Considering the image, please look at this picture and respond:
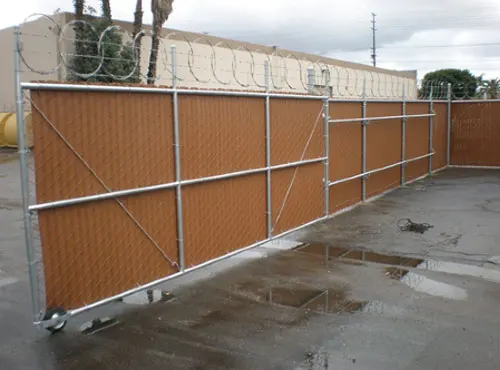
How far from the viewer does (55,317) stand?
5078 millimetres

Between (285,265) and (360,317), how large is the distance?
81.9 inches

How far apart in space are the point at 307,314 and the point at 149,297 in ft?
6.27

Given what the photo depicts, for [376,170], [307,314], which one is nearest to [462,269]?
[307,314]

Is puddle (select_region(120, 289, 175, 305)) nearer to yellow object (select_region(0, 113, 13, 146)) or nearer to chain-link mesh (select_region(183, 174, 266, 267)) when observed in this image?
chain-link mesh (select_region(183, 174, 266, 267))

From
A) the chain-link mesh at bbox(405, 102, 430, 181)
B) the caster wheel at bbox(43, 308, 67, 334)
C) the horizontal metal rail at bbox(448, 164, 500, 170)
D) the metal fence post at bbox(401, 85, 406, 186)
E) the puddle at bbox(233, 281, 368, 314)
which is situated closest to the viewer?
the caster wheel at bbox(43, 308, 67, 334)

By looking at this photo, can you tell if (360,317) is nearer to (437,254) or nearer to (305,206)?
(437,254)

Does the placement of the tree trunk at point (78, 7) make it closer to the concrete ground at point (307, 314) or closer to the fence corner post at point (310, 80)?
the concrete ground at point (307, 314)

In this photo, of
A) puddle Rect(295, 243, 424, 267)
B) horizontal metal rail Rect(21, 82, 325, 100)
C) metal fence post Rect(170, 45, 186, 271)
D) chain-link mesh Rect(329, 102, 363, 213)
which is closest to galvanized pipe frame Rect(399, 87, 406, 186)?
chain-link mesh Rect(329, 102, 363, 213)

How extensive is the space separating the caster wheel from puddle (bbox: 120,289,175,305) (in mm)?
1015

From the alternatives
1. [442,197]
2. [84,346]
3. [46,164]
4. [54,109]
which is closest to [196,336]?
[84,346]

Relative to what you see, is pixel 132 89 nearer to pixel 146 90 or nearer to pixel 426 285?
pixel 146 90

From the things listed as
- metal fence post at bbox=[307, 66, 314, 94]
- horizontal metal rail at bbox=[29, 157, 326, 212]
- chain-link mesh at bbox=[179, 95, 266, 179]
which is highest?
metal fence post at bbox=[307, 66, 314, 94]

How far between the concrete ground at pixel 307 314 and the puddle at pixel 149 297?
32 mm

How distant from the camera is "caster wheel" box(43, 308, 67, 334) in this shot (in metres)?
5.06
